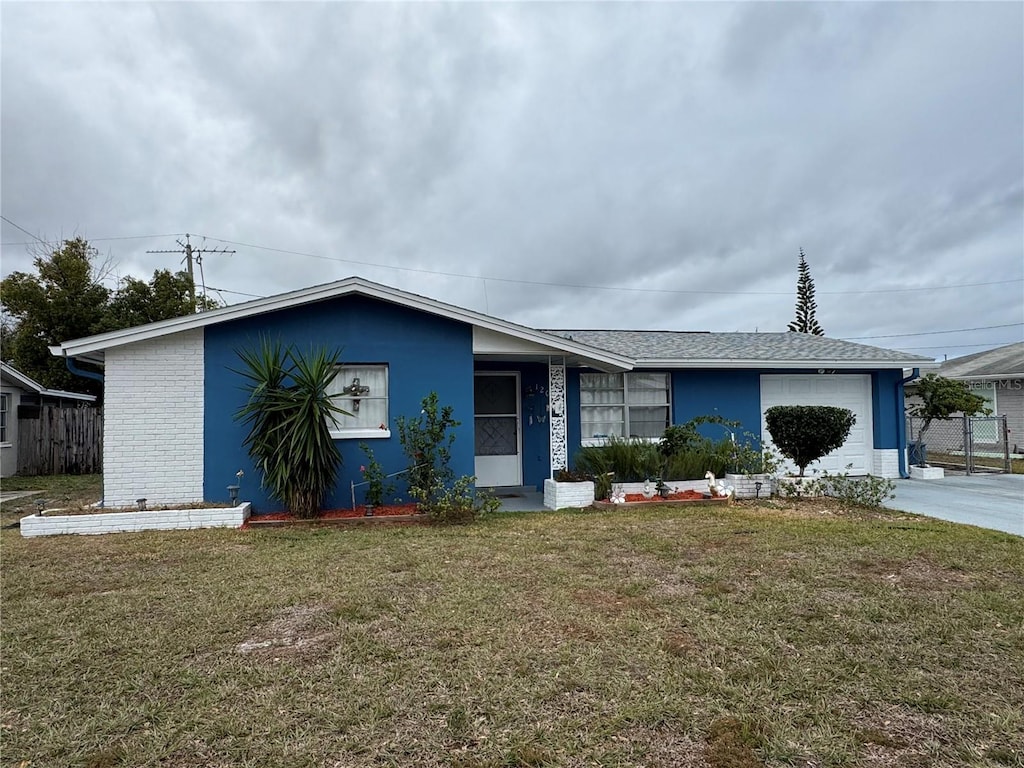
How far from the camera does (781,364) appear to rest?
12344 millimetres

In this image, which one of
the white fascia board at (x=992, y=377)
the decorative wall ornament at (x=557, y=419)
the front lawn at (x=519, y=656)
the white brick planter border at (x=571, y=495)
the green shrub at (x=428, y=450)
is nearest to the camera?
the front lawn at (x=519, y=656)

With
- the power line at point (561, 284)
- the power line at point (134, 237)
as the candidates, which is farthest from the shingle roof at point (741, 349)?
the power line at point (134, 237)

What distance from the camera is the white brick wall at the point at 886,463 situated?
12.9 meters

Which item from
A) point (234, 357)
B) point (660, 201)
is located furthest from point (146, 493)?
point (660, 201)

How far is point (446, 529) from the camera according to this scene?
7738mm

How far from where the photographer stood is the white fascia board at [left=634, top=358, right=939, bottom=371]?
11.8m

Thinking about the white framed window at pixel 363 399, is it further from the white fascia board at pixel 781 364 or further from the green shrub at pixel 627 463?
the white fascia board at pixel 781 364

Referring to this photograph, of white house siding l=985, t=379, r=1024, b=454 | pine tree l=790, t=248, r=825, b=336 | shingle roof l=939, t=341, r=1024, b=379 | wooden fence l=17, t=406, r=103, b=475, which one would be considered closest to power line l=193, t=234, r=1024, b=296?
pine tree l=790, t=248, r=825, b=336

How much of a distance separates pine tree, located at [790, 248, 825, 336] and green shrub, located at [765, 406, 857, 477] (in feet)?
100

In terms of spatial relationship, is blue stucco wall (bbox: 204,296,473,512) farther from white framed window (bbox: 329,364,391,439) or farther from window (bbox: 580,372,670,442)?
A: window (bbox: 580,372,670,442)

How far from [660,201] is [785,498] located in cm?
1009

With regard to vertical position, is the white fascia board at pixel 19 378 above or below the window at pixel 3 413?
above

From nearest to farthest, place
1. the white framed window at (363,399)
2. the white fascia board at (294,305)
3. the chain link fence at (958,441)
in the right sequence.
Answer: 1. the white fascia board at (294,305)
2. the white framed window at (363,399)
3. the chain link fence at (958,441)

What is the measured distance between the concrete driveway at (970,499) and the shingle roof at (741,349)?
2.64m
